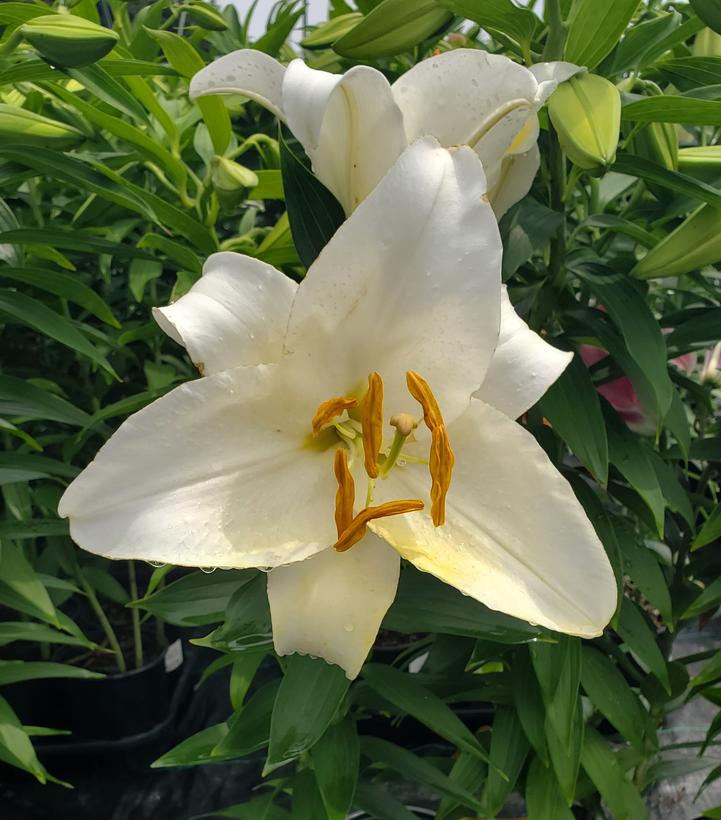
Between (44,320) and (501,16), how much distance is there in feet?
1.63

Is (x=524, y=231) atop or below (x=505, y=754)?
atop

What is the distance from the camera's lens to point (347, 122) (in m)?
0.39

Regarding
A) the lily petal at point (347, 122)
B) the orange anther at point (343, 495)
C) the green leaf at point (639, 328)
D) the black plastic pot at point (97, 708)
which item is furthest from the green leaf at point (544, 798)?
the black plastic pot at point (97, 708)

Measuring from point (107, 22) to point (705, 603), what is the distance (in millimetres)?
1238

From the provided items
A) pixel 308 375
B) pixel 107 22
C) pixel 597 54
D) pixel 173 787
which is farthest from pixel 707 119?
pixel 173 787

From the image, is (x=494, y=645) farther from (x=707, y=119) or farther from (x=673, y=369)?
(x=707, y=119)

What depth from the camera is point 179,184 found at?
2.42ft

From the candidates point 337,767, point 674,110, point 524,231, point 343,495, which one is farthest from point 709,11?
point 337,767

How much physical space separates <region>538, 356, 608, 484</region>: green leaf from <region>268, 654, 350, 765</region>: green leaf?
0.79ft

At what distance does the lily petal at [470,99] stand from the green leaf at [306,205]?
4.1 inches

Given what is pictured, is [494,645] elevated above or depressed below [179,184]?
below

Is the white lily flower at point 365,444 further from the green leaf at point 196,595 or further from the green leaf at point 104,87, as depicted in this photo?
the green leaf at point 104,87

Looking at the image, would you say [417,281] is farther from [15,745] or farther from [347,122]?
[15,745]

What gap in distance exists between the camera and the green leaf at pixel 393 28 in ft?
1.60
